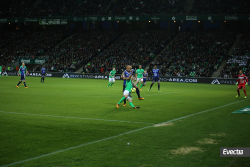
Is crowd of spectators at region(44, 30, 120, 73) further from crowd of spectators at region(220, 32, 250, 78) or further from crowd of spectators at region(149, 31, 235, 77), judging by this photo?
crowd of spectators at region(220, 32, 250, 78)

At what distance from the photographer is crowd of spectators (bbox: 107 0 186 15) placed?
5611 cm

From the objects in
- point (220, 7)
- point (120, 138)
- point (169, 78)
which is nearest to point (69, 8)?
point (220, 7)

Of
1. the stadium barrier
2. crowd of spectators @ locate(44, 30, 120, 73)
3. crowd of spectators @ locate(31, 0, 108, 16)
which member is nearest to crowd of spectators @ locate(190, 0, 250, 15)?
the stadium barrier

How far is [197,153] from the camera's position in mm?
6738

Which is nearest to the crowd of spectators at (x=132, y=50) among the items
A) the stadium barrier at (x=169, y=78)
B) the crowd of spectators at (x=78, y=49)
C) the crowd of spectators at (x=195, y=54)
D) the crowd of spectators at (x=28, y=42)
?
the stadium barrier at (x=169, y=78)

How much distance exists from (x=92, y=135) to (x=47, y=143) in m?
1.45

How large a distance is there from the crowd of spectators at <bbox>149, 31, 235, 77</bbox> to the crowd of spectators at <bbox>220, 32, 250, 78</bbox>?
1.61m

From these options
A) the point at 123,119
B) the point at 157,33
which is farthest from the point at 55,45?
the point at 123,119

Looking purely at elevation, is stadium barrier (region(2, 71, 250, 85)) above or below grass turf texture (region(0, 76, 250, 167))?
above

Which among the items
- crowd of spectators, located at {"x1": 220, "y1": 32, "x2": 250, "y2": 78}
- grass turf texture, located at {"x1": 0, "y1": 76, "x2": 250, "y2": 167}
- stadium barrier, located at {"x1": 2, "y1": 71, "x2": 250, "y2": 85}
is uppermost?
crowd of spectators, located at {"x1": 220, "y1": 32, "x2": 250, "y2": 78}

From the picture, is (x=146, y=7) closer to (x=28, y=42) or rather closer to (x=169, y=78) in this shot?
(x=169, y=78)

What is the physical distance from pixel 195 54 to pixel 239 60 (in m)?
7.09

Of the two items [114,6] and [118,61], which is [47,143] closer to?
[118,61]

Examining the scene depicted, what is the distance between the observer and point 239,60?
44.0m
